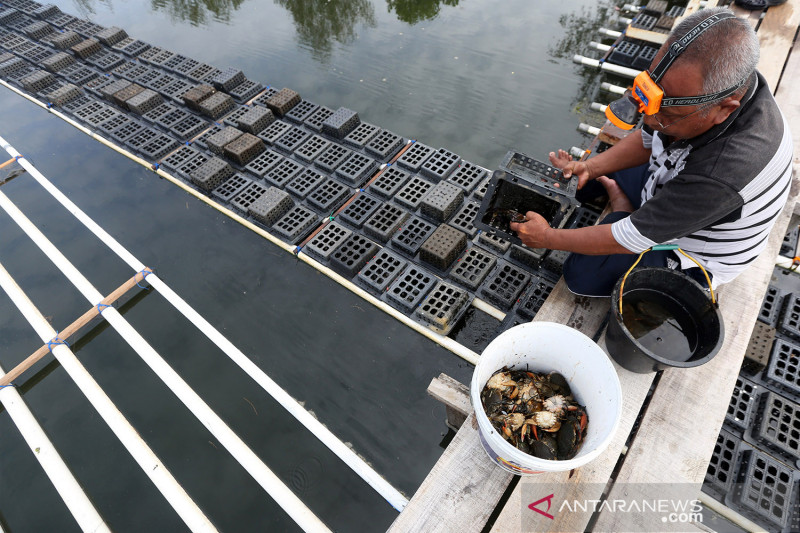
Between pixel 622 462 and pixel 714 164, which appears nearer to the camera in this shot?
pixel 714 164

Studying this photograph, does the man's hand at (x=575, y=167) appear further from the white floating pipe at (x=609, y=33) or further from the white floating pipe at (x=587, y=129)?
the white floating pipe at (x=609, y=33)

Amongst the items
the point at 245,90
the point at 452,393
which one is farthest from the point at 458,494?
the point at 245,90

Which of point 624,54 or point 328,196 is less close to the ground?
point 624,54

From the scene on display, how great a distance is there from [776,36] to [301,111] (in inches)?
218

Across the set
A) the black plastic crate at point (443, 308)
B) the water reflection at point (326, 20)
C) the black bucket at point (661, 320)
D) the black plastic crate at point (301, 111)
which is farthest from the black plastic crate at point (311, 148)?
the black bucket at point (661, 320)

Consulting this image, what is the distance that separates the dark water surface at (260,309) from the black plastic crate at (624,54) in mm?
549

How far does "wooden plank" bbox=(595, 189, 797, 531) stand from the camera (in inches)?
76.5

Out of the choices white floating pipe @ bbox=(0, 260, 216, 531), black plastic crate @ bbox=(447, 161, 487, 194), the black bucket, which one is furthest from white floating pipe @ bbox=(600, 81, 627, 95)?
white floating pipe @ bbox=(0, 260, 216, 531)

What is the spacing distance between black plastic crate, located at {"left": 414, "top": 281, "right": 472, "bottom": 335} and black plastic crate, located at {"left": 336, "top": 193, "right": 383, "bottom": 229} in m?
1.21

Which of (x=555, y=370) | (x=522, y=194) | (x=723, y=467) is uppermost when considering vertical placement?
(x=522, y=194)

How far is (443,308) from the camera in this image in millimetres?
3490

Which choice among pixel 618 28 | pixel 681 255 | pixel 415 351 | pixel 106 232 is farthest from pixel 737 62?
pixel 618 28

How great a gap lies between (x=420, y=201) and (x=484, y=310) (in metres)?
1.38

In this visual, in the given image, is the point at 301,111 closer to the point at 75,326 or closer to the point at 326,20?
the point at 326,20
